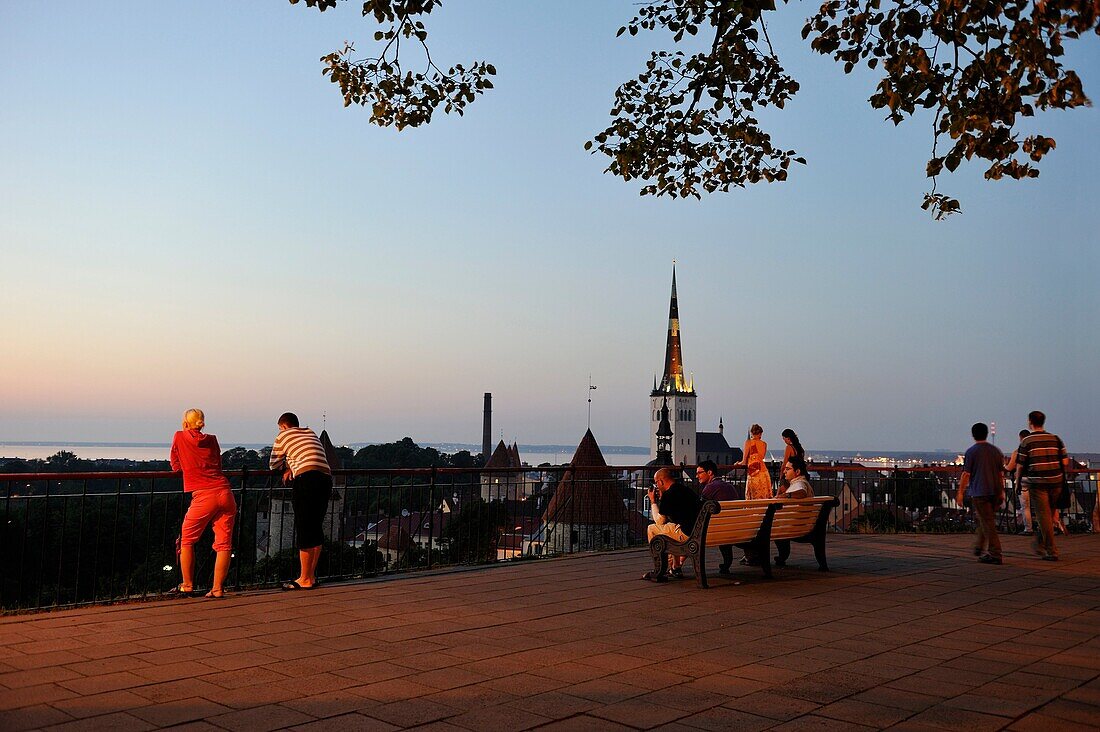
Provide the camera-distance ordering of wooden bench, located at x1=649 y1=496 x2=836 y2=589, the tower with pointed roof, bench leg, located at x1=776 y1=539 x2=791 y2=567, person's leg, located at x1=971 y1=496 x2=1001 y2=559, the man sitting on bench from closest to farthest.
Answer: wooden bench, located at x1=649 y1=496 x2=836 y2=589 → the man sitting on bench → bench leg, located at x1=776 y1=539 x2=791 y2=567 → person's leg, located at x1=971 y1=496 x2=1001 y2=559 → the tower with pointed roof

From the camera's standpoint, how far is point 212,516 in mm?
8789

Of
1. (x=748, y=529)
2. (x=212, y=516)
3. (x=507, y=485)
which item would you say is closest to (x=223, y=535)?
(x=212, y=516)

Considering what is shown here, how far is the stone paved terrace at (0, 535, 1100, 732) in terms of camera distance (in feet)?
16.1

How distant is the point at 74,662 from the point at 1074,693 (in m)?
5.84

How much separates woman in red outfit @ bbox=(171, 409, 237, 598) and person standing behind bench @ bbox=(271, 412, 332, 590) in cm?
65

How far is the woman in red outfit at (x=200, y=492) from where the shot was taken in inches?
Result: 341

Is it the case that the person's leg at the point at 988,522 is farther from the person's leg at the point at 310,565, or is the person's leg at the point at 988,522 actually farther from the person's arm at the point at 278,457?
the person's arm at the point at 278,457

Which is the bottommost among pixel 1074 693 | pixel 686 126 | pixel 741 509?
pixel 1074 693

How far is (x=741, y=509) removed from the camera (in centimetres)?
991

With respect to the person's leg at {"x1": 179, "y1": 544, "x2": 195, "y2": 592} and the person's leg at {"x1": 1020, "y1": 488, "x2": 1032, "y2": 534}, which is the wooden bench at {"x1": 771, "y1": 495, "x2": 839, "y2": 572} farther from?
the person's leg at {"x1": 1020, "y1": 488, "x2": 1032, "y2": 534}

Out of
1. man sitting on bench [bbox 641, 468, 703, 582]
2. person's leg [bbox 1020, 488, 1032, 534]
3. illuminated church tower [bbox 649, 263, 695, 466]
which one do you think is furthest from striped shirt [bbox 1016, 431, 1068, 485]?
illuminated church tower [bbox 649, 263, 695, 466]

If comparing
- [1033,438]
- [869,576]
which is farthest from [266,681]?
[1033,438]

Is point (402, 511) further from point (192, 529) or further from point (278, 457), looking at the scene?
point (192, 529)

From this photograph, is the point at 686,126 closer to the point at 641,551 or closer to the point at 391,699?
the point at 641,551
